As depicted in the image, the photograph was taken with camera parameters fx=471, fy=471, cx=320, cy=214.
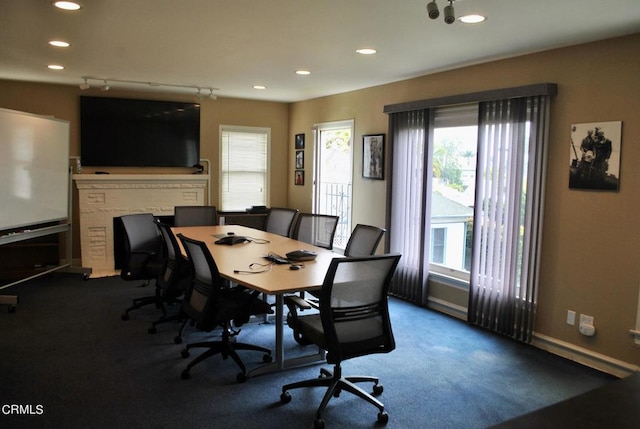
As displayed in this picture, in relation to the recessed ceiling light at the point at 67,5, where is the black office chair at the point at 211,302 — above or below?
below

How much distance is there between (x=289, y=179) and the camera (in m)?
7.70

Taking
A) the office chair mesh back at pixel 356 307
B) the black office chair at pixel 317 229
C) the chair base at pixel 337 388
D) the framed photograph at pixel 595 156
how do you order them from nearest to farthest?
the office chair mesh back at pixel 356 307
the chair base at pixel 337 388
the framed photograph at pixel 595 156
the black office chair at pixel 317 229

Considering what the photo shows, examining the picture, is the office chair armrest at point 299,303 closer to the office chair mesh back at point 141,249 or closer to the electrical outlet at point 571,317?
the office chair mesh back at point 141,249

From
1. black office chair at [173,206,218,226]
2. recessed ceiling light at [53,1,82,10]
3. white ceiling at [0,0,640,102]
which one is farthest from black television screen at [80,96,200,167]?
recessed ceiling light at [53,1,82,10]

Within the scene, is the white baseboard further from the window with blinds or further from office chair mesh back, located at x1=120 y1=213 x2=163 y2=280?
the window with blinds

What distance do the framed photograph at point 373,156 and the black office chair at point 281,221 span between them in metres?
1.09

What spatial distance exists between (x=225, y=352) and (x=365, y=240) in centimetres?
139

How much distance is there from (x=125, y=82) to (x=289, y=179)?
9.46 ft

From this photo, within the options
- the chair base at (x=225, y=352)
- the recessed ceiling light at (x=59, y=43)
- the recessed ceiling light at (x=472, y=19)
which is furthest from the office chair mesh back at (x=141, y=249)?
the recessed ceiling light at (x=472, y=19)

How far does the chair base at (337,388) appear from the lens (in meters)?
2.70

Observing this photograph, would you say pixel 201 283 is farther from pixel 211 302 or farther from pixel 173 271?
pixel 173 271

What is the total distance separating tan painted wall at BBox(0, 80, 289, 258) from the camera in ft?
19.7

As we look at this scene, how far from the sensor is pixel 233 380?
3.22m

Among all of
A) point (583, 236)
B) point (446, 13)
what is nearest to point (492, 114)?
point (583, 236)
